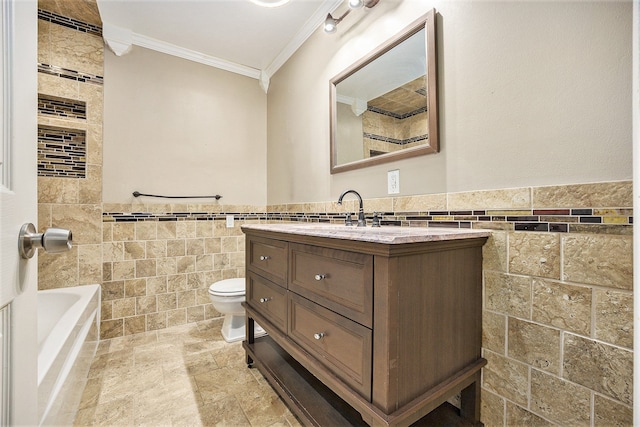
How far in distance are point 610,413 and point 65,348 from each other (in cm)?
208

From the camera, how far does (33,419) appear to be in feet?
1.84

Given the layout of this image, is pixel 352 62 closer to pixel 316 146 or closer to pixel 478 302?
pixel 316 146

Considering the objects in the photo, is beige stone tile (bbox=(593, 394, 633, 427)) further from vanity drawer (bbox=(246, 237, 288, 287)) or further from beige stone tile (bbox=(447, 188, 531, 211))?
vanity drawer (bbox=(246, 237, 288, 287))

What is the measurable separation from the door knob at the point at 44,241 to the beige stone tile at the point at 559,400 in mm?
1457

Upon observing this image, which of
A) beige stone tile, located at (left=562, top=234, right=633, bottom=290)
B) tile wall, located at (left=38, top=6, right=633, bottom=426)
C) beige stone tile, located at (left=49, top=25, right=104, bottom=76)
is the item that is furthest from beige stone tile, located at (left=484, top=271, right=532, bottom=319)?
beige stone tile, located at (left=49, top=25, right=104, bottom=76)

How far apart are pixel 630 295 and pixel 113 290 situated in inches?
120

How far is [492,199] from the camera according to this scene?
1.14 m

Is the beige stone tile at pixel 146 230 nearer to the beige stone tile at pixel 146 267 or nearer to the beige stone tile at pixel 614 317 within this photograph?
the beige stone tile at pixel 146 267

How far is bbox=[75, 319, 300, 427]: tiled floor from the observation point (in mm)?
1423

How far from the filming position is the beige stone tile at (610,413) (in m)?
0.83

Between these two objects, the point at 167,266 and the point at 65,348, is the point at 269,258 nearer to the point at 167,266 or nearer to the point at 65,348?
the point at 65,348

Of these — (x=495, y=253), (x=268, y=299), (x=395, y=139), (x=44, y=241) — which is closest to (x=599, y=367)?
(x=495, y=253)

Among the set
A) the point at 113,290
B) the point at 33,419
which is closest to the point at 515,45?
the point at 33,419

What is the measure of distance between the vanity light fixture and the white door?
144 centimetres
